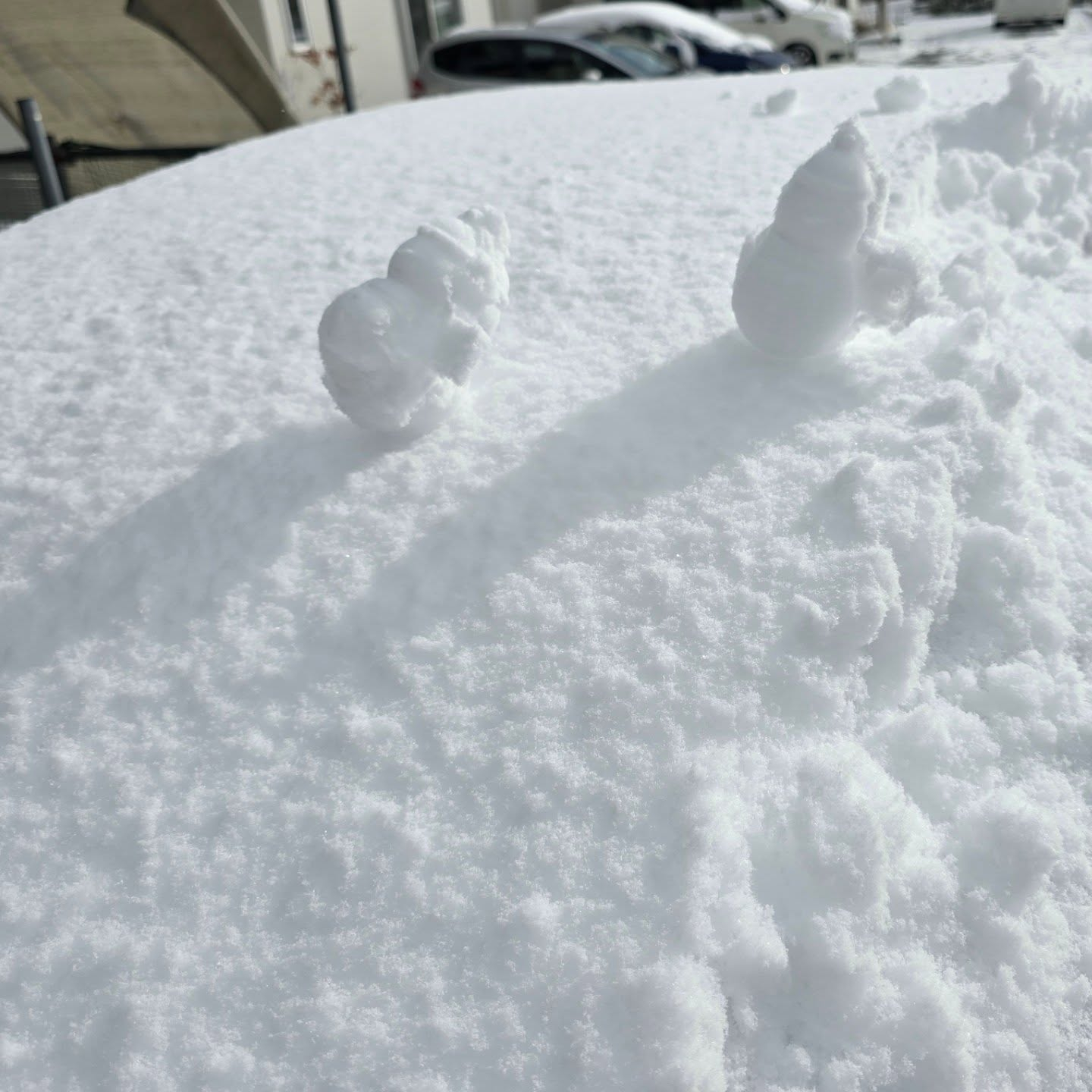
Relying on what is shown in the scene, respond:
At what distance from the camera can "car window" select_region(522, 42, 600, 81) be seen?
11.0 m

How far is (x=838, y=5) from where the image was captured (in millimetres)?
25266

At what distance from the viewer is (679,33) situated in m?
13.6

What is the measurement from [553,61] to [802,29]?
23.8ft

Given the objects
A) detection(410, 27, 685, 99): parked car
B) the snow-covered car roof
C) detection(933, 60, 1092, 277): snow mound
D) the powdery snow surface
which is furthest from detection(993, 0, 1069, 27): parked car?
the powdery snow surface

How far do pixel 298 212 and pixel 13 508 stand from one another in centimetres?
198

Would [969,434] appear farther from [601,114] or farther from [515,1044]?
[601,114]

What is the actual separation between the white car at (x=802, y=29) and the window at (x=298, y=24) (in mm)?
7708

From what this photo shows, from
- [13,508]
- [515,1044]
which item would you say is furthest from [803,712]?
[13,508]

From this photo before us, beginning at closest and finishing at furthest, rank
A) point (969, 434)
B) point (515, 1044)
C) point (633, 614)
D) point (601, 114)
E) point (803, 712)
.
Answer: point (515, 1044), point (803, 712), point (633, 614), point (969, 434), point (601, 114)

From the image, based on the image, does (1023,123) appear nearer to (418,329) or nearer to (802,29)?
(418,329)

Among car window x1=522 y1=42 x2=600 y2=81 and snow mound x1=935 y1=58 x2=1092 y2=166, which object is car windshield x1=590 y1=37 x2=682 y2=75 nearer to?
car window x1=522 y1=42 x2=600 y2=81

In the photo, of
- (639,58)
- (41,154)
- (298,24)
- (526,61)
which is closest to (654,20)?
(639,58)

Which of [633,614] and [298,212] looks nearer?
[633,614]

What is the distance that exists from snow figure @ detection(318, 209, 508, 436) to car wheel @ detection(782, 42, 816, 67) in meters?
15.7
